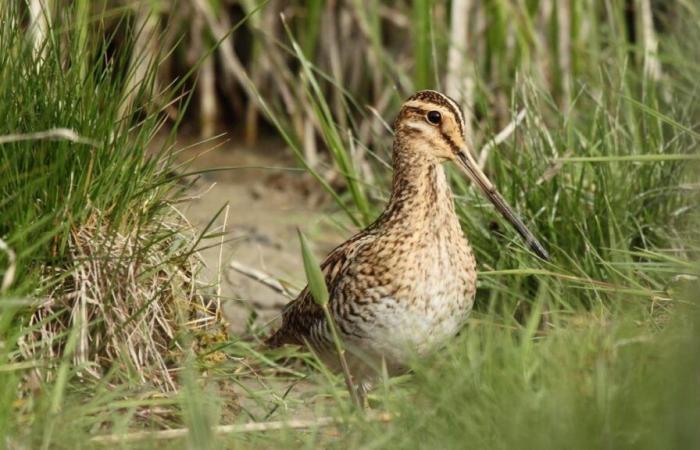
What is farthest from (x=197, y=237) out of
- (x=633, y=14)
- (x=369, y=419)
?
(x=633, y=14)

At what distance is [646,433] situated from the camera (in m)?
2.87

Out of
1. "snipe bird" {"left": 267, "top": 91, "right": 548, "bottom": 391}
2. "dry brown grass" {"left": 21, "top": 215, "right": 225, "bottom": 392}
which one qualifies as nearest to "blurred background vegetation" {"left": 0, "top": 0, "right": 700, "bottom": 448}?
"dry brown grass" {"left": 21, "top": 215, "right": 225, "bottom": 392}

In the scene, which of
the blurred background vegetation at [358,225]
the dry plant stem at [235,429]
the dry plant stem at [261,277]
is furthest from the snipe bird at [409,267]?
the dry plant stem at [261,277]

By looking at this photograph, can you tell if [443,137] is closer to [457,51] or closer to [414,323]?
[414,323]

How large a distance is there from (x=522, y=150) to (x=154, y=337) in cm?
148

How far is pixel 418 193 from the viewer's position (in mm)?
4211

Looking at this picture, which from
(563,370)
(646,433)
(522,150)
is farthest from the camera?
(522,150)

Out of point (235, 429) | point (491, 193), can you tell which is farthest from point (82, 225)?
point (491, 193)

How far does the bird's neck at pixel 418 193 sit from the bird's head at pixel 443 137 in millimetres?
25

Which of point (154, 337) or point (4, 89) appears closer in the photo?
point (4, 89)

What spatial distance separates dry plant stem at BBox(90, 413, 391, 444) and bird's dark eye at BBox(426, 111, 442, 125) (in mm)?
1083

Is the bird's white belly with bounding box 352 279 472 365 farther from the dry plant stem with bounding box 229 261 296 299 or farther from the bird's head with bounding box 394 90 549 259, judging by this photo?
the dry plant stem with bounding box 229 261 296 299

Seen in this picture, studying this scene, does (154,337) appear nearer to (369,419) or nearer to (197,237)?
(197,237)

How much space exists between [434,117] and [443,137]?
0.07 metres
